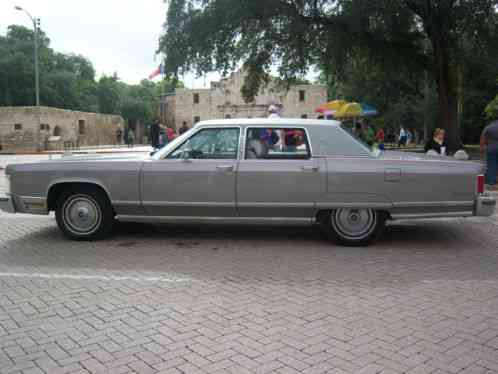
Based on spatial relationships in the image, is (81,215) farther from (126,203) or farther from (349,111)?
(349,111)

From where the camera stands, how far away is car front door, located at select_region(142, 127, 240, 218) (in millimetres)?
6418

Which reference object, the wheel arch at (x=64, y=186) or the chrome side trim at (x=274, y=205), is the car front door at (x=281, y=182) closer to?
the chrome side trim at (x=274, y=205)

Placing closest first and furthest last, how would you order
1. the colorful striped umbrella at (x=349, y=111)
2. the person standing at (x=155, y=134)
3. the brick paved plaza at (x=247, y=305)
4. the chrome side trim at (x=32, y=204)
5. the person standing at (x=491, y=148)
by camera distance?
the brick paved plaza at (x=247, y=305) < the chrome side trim at (x=32, y=204) < the person standing at (x=491, y=148) < the person standing at (x=155, y=134) < the colorful striped umbrella at (x=349, y=111)

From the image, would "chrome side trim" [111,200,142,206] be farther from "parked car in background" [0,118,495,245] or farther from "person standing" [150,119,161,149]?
"person standing" [150,119,161,149]

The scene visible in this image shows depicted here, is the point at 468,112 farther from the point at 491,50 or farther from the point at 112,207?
the point at 112,207

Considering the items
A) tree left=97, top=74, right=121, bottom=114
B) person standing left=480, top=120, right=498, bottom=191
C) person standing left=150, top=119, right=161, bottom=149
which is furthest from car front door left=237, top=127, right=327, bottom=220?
tree left=97, top=74, right=121, bottom=114

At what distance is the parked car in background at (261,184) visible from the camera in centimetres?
627

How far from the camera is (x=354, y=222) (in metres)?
6.47

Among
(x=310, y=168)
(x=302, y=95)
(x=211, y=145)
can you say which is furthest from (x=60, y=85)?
(x=310, y=168)

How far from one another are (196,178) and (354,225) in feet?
6.86

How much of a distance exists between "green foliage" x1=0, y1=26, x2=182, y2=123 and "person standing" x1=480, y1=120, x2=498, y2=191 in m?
62.8

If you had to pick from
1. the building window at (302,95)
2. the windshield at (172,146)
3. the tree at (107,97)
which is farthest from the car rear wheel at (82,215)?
the tree at (107,97)

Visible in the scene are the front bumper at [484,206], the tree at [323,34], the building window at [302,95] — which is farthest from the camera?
the building window at [302,95]

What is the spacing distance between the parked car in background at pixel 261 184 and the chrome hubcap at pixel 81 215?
0.01 meters
